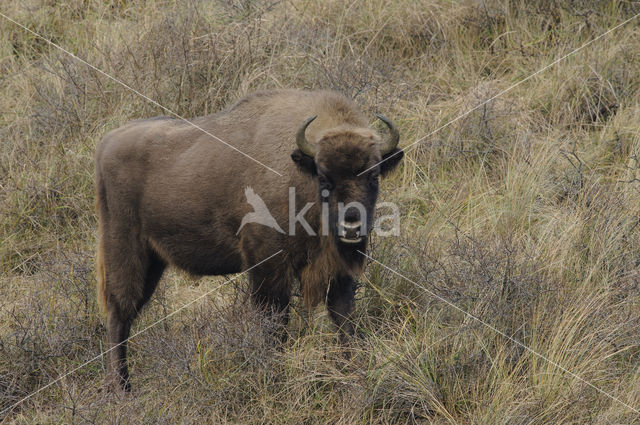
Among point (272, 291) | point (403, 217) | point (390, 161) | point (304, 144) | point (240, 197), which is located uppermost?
point (304, 144)

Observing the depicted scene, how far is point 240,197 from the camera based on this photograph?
5.73 meters

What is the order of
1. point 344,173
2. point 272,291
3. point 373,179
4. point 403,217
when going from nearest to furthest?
point 344,173 < point 373,179 < point 272,291 < point 403,217

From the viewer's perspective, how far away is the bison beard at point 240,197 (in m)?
5.44

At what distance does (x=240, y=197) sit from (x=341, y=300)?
3.29ft

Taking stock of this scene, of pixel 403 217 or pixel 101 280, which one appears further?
pixel 403 217

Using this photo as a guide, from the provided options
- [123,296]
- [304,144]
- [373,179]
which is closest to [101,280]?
[123,296]

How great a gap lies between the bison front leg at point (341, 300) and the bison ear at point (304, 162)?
0.78 m

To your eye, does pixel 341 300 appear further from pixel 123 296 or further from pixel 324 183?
pixel 123 296

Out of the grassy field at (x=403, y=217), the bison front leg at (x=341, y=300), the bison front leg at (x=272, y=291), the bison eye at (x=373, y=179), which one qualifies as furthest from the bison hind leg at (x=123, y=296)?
the bison eye at (x=373, y=179)

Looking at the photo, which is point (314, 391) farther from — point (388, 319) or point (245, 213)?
point (245, 213)

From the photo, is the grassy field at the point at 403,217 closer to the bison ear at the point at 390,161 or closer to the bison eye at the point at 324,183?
the bison ear at the point at 390,161

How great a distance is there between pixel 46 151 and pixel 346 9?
3.51 m

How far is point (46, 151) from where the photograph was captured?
25.7 feet

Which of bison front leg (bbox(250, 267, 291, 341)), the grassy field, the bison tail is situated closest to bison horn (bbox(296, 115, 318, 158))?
bison front leg (bbox(250, 267, 291, 341))
